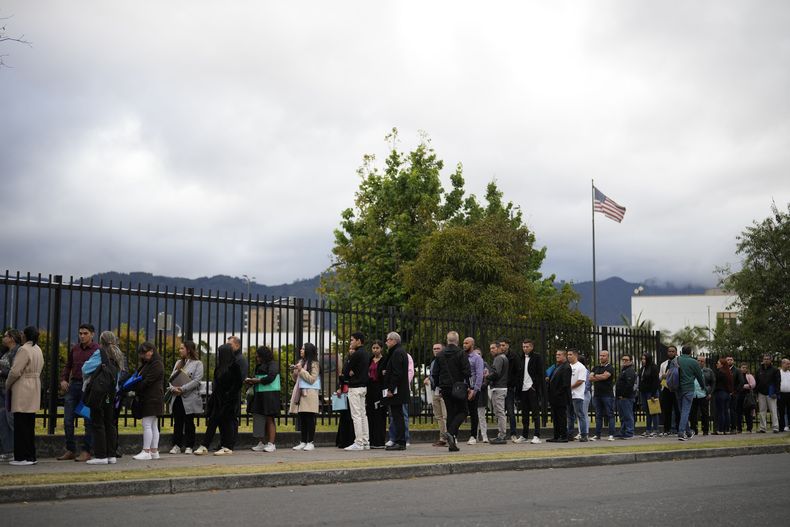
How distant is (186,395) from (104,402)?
1893 mm

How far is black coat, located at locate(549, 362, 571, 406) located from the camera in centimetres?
1895

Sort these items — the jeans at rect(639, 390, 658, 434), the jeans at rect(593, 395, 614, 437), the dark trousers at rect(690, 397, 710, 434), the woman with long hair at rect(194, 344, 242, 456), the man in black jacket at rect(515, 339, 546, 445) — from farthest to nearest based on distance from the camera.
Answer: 1. the dark trousers at rect(690, 397, 710, 434)
2. the jeans at rect(639, 390, 658, 434)
3. the jeans at rect(593, 395, 614, 437)
4. the man in black jacket at rect(515, 339, 546, 445)
5. the woman with long hair at rect(194, 344, 242, 456)

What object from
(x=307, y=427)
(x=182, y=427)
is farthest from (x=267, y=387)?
(x=182, y=427)

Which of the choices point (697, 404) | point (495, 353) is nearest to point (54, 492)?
point (495, 353)

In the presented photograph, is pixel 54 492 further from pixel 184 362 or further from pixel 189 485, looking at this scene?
pixel 184 362

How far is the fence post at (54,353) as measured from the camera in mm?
13539

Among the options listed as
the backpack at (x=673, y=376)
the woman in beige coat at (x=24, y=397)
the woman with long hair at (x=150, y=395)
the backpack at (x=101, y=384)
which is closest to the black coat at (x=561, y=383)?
the backpack at (x=673, y=376)

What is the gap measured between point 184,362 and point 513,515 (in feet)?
24.4

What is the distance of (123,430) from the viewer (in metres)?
15.3

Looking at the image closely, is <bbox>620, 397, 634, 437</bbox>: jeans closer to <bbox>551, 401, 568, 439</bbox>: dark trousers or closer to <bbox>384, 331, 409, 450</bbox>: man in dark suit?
<bbox>551, 401, 568, 439</bbox>: dark trousers

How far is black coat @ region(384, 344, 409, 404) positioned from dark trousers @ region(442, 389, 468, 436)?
82cm

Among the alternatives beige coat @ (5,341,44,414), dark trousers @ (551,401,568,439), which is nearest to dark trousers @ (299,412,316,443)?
beige coat @ (5,341,44,414)

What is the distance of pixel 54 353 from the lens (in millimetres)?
13570

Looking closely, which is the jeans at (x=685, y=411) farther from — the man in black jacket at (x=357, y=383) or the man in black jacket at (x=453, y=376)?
the man in black jacket at (x=357, y=383)
